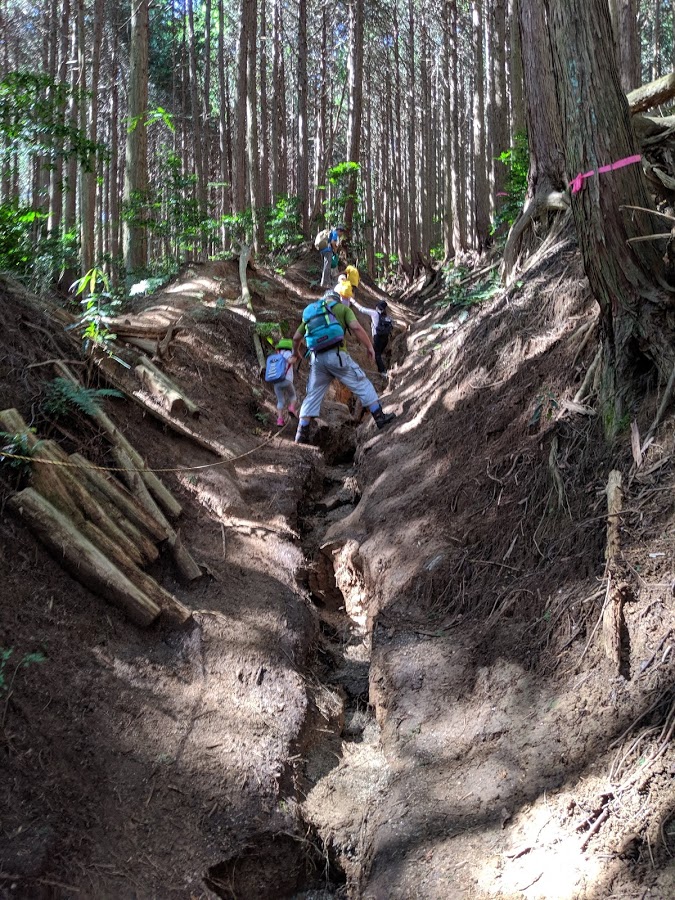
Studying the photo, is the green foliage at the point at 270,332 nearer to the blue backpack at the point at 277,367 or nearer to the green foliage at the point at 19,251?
the blue backpack at the point at 277,367

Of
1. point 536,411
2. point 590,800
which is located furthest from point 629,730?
point 536,411

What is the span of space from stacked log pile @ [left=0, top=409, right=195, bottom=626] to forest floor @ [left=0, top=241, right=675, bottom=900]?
12 centimetres

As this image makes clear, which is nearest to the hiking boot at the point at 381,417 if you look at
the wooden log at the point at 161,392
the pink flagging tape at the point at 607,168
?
the wooden log at the point at 161,392

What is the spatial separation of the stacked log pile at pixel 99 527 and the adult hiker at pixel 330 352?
3.59 meters

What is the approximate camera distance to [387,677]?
496cm

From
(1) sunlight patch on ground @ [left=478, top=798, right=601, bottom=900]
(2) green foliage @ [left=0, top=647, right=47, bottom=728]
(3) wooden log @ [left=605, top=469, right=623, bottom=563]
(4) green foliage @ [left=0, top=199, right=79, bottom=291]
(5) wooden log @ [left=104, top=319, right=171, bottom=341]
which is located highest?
(4) green foliage @ [left=0, top=199, right=79, bottom=291]

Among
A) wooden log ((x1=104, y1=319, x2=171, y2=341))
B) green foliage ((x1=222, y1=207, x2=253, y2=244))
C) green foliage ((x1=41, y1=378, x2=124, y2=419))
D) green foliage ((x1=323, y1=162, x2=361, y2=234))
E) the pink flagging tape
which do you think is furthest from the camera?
green foliage ((x1=323, y1=162, x2=361, y2=234))

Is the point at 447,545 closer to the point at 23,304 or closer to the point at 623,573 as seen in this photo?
the point at 623,573

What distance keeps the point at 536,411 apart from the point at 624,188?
6.04 ft

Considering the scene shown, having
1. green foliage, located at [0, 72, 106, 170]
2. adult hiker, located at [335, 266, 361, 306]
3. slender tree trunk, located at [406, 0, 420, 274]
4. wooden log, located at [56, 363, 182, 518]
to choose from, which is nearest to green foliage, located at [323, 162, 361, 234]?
slender tree trunk, located at [406, 0, 420, 274]

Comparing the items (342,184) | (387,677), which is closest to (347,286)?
(387,677)

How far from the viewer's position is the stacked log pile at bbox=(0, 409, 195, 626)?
4.55m

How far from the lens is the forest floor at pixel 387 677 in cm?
319

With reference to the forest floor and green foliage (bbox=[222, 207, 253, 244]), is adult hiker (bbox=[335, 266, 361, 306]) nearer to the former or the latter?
the forest floor
